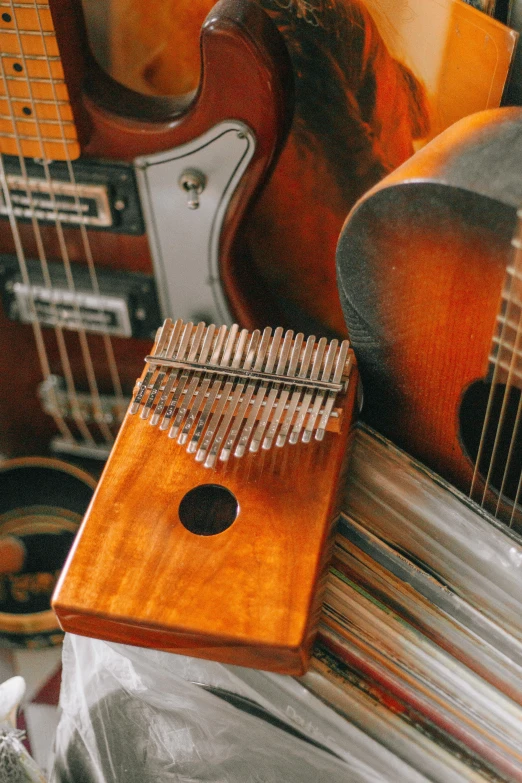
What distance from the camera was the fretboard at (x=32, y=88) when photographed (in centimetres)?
81

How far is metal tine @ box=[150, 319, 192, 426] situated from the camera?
0.72 m

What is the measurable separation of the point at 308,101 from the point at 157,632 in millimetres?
624

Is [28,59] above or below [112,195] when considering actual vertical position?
above

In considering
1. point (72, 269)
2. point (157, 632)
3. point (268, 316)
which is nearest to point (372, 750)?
point (157, 632)

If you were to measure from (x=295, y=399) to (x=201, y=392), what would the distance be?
89mm

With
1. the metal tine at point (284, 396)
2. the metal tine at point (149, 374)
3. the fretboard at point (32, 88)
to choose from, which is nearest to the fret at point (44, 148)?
the fretboard at point (32, 88)

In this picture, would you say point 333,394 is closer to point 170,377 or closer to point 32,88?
point 170,377

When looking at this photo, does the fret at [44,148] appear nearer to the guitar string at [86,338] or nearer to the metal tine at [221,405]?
the guitar string at [86,338]

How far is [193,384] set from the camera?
0.73 metres

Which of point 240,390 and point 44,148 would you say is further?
point 44,148

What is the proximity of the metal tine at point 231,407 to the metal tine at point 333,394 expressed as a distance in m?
0.08

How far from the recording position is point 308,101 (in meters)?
0.91

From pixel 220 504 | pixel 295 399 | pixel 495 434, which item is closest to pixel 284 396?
pixel 295 399

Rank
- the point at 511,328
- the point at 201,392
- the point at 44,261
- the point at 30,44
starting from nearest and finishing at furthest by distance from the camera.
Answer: the point at 511,328 → the point at 201,392 → the point at 30,44 → the point at 44,261
